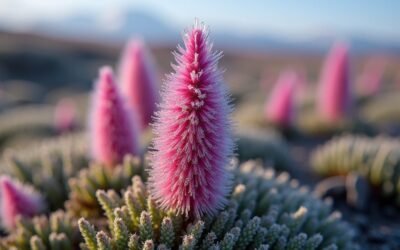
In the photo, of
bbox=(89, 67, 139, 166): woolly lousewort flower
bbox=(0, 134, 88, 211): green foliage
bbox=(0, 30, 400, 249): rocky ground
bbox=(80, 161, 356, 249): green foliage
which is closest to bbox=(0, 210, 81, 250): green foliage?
bbox=(80, 161, 356, 249): green foliage

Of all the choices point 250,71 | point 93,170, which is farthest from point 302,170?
point 250,71

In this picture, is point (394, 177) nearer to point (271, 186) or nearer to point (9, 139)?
point (271, 186)

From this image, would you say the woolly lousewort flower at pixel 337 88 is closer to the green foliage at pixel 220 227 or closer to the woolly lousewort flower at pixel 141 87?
the woolly lousewort flower at pixel 141 87

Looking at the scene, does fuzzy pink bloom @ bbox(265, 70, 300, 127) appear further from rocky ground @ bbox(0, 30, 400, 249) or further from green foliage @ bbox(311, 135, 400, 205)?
green foliage @ bbox(311, 135, 400, 205)

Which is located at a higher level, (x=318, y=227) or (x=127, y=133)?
(x=127, y=133)

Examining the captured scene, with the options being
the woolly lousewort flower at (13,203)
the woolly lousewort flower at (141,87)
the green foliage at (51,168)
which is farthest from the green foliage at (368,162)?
the woolly lousewort flower at (13,203)

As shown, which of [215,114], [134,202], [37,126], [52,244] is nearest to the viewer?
[215,114]

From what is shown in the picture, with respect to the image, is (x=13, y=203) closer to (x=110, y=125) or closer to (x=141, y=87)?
(x=110, y=125)
